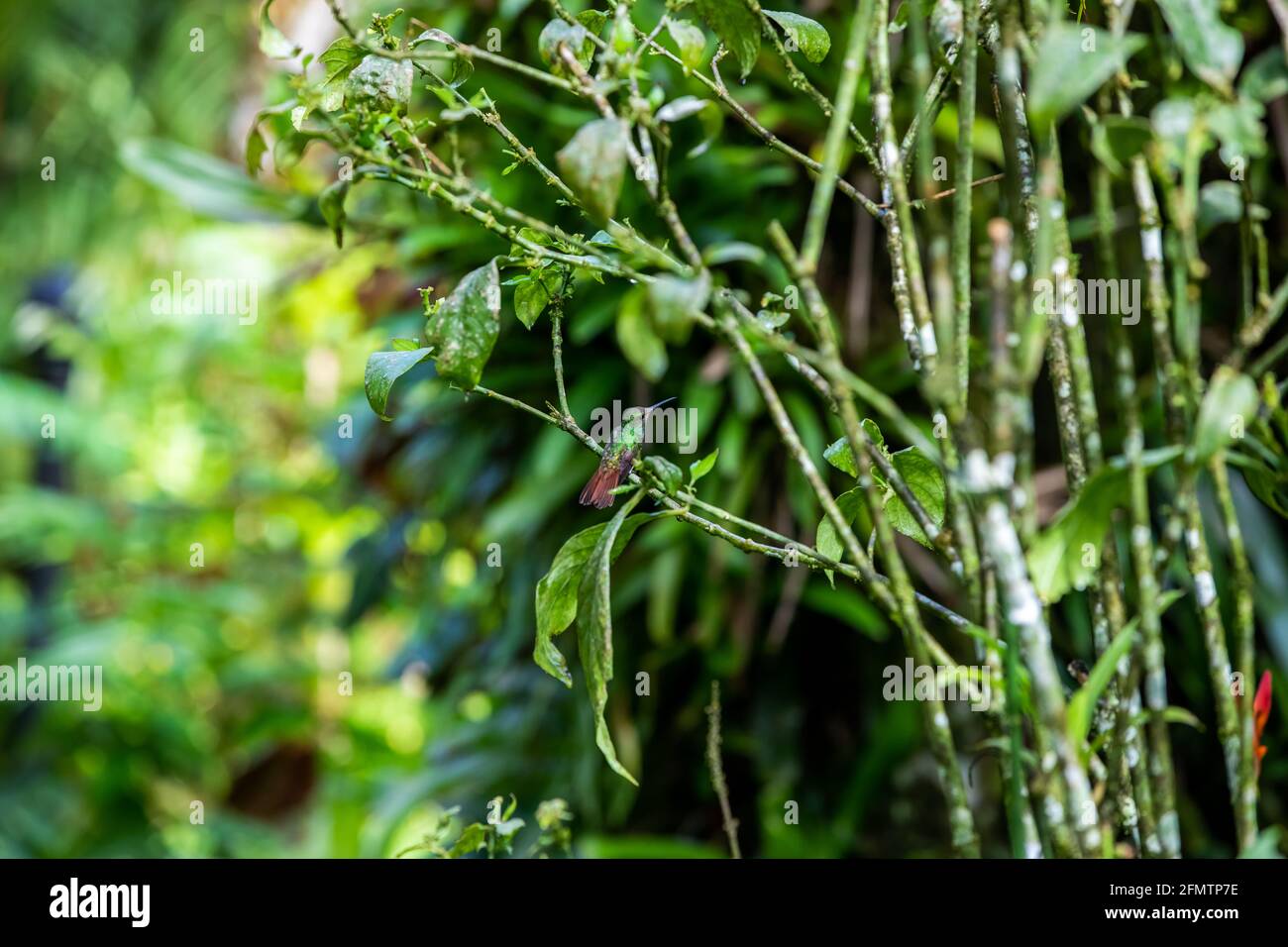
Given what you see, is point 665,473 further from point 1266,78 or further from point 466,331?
point 1266,78

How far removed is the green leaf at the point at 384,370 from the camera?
374 mm

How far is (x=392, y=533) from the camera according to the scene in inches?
60.4

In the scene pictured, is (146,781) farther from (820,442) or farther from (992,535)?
(992,535)

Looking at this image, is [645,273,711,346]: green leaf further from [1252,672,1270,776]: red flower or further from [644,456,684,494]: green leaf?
[1252,672,1270,776]: red flower

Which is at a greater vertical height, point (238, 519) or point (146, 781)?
point (238, 519)

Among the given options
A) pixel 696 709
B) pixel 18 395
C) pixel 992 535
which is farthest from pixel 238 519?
pixel 992 535

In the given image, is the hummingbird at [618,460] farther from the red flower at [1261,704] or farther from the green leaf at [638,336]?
the red flower at [1261,704]

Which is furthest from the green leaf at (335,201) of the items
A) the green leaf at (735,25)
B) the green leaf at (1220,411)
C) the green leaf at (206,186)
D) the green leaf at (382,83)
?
the green leaf at (206,186)

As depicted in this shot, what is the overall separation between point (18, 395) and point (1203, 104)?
243 cm

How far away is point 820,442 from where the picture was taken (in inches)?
46.0

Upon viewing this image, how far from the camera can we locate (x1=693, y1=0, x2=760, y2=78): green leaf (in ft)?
1.29

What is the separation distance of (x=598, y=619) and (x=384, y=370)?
0.12 m

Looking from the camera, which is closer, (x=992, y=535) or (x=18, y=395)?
(x=992, y=535)
